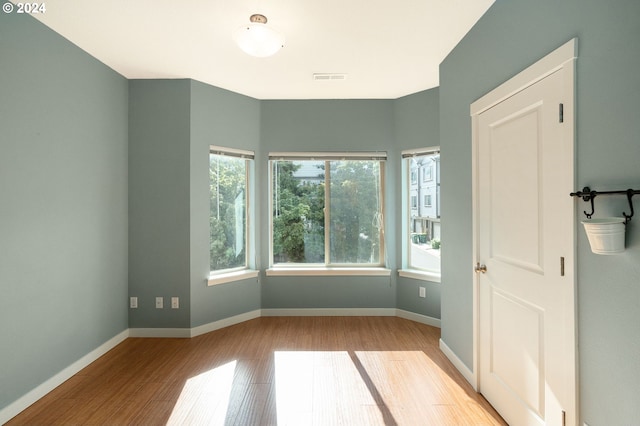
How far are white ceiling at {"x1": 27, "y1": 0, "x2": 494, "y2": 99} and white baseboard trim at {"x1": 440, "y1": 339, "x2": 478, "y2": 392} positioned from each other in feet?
8.67

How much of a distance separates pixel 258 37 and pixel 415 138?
2255 millimetres

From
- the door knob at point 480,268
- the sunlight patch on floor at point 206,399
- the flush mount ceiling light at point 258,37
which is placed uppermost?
the flush mount ceiling light at point 258,37

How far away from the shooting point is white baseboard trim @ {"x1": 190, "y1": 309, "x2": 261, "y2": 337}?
3.36m

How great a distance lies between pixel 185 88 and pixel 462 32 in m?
2.70

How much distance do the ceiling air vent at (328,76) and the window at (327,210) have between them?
1005 mm

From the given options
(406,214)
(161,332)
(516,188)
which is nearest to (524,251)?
(516,188)

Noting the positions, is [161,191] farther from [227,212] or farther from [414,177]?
[414,177]

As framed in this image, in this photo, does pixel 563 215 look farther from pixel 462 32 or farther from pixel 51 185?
pixel 51 185

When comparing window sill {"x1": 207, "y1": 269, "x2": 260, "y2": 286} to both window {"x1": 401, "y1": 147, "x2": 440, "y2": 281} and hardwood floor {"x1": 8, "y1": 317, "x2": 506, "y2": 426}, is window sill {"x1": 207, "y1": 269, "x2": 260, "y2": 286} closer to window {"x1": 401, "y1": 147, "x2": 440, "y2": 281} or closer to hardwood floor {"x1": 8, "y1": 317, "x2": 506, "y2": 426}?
hardwood floor {"x1": 8, "y1": 317, "x2": 506, "y2": 426}

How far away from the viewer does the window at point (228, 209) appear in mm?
3586

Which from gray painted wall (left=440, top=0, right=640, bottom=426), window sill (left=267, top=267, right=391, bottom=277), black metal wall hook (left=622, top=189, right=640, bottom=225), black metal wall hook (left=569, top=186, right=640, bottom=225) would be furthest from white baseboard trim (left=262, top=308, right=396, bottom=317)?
black metal wall hook (left=622, top=189, right=640, bottom=225)

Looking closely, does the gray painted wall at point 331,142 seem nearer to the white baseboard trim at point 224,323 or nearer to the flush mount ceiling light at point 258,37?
the white baseboard trim at point 224,323

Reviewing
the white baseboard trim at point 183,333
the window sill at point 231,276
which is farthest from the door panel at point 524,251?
the window sill at point 231,276

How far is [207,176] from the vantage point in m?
3.48
